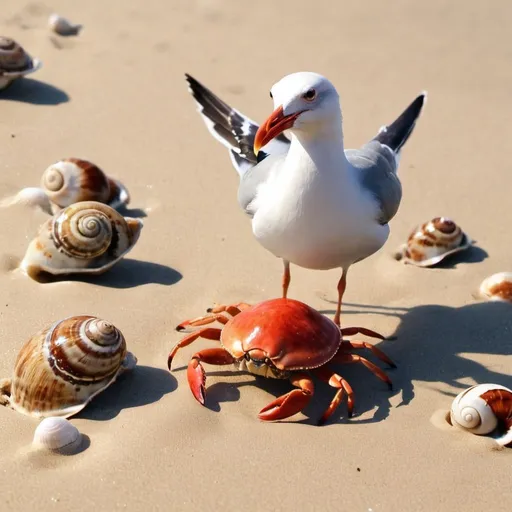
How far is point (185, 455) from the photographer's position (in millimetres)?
3424

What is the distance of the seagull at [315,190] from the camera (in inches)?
151

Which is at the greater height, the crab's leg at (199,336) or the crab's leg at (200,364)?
the crab's leg at (199,336)

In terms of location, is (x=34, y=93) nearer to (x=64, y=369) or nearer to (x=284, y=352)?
(x=64, y=369)

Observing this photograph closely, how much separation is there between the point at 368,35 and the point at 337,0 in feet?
2.58

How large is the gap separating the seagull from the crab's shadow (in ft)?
0.75

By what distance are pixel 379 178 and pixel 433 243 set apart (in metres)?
0.86

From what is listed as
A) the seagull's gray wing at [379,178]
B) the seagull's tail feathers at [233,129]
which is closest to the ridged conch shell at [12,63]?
the seagull's tail feathers at [233,129]

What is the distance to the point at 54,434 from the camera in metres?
3.31

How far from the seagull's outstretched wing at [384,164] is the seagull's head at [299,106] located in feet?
1.60

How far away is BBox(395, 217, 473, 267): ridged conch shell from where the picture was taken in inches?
200

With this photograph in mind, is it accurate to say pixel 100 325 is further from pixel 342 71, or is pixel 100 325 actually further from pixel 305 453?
pixel 342 71

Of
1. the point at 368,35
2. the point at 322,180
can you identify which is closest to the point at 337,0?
the point at 368,35

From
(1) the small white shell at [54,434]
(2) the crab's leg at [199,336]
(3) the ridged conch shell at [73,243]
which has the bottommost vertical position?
(1) the small white shell at [54,434]

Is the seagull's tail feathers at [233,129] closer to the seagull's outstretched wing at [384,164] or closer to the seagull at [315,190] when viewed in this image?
the seagull at [315,190]
